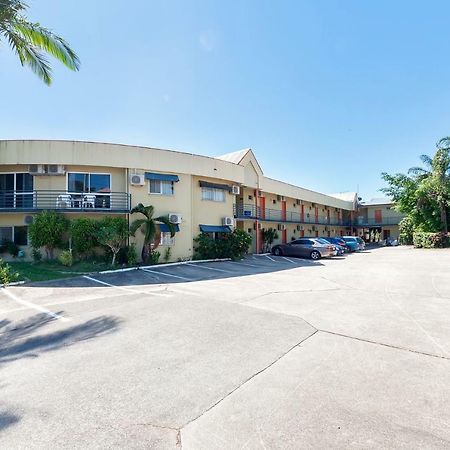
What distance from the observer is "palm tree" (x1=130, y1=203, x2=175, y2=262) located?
15875 mm

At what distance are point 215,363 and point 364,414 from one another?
211 centimetres

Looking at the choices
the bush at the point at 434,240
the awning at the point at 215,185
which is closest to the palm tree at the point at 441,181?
the bush at the point at 434,240

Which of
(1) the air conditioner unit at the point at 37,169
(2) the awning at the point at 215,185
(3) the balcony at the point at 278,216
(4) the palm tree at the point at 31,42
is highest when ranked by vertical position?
(4) the palm tree at the point at 31,42

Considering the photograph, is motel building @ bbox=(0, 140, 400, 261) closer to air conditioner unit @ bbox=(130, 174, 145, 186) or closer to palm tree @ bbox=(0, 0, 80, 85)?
air conditioner unit @ bbox=(130, 174, 145, 186)

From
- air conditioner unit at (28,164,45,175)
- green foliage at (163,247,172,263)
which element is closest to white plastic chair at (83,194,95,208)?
air conditioner unit at (28,164,45,175)

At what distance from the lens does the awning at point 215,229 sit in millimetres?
20234

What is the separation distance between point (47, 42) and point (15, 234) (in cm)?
1035

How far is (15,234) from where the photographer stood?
645 inches

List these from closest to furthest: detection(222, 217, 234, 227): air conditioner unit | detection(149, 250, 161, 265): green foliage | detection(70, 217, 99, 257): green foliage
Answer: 1. detection(70, 217, 99, 257): green foliage
2. detection(149, 250, 161, 265): green foliage
3. detection(222, 217, 234, 227): air conditioner unit

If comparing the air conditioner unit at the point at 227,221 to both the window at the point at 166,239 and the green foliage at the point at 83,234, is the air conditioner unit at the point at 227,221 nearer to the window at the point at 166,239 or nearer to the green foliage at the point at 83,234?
the window at the point at 166,239

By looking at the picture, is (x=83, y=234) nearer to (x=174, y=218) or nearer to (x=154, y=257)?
(x=154, y=257)

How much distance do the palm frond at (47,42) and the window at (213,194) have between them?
10.7 m

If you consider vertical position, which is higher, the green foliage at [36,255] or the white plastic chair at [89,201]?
the white plastic chair at [89,201]

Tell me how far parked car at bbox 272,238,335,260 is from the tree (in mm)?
13779
